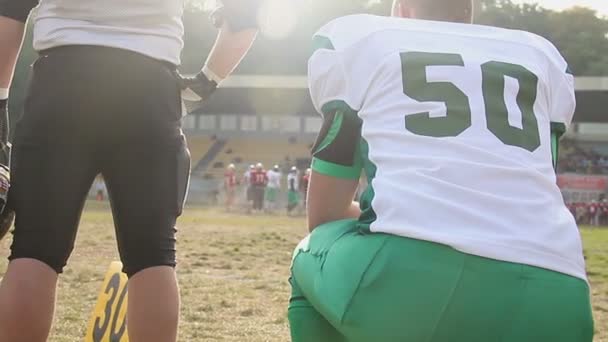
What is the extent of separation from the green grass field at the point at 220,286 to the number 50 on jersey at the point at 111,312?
78 cm

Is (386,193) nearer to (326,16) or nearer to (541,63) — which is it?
(541,63)

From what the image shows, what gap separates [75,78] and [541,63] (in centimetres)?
110

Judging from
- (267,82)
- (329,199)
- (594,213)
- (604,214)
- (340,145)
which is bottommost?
(604,214)

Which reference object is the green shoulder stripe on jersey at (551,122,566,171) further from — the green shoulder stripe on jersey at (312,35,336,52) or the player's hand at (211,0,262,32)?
the player's hand at (211,0,262,32)

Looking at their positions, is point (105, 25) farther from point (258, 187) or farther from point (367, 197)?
point (258, 187)

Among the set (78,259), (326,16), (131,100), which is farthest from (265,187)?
(326,16)

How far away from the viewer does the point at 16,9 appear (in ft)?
6.70

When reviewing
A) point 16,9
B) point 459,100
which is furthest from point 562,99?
point 16,9

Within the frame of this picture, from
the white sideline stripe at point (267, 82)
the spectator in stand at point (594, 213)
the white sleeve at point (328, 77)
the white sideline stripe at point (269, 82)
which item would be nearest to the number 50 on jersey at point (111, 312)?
the white sleeve at point (328, 77)

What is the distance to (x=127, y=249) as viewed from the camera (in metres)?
1.98

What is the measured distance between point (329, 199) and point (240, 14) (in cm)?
69

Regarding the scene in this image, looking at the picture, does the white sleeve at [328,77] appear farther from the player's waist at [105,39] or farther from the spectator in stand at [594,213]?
the spectator in stand at [594,213]

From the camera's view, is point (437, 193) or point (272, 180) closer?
point (437, 193)

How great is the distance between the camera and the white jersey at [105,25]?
2000 mm
